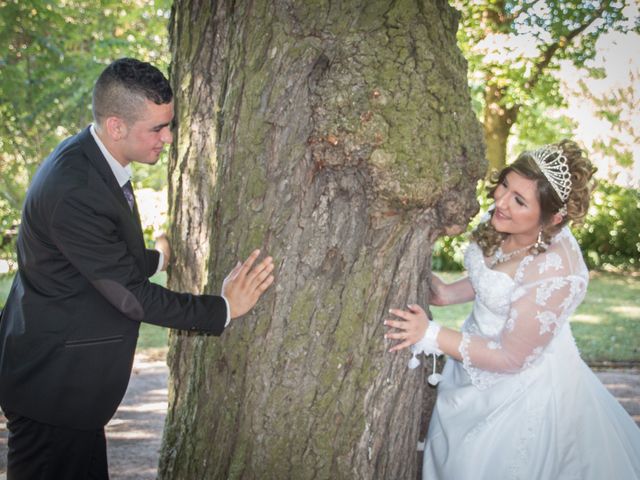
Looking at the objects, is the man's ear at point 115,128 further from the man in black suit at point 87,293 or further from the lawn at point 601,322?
the lawn at point 601,322

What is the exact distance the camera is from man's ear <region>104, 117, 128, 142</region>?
2758mm

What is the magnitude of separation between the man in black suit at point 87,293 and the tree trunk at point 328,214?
0.21 metres

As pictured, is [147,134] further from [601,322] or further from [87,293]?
[601,322]

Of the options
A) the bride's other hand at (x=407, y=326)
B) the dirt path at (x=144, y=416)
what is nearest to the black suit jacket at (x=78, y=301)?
the bride's other hand at (x=407, y=326)

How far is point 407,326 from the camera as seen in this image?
2.76m

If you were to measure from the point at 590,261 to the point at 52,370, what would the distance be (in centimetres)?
1405

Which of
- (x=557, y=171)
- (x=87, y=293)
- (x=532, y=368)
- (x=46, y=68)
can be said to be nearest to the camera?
(x=87, y=293)

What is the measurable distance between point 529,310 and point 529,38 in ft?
22.0

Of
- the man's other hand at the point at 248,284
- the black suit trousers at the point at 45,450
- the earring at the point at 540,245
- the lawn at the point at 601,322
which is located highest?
the earring at the point at 540,245

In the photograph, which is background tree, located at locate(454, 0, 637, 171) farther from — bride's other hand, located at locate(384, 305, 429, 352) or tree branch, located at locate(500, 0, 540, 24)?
bride's other hand, located at locate(384, 305, 429, 352)

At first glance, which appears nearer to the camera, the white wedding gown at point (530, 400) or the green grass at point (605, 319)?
the white wedding gown at point (530, 400)

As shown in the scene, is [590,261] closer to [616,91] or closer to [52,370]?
[616,91]

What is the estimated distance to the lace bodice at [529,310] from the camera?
301 centimetres

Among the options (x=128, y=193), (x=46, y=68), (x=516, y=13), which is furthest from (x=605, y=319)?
(x=46, y=68)
